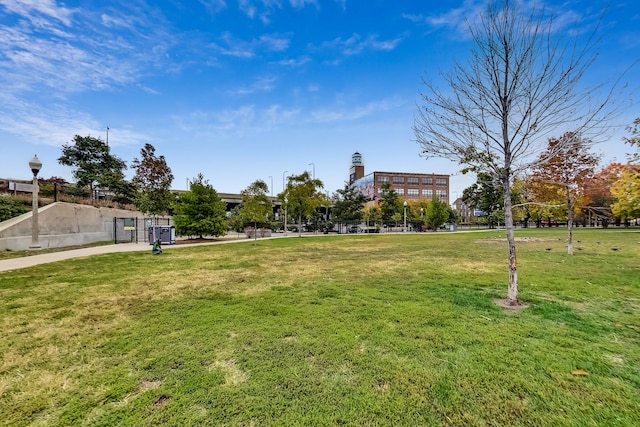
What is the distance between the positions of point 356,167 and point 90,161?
91.6m

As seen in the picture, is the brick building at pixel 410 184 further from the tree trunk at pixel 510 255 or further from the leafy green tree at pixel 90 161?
the tree trunk at pixel 510 255

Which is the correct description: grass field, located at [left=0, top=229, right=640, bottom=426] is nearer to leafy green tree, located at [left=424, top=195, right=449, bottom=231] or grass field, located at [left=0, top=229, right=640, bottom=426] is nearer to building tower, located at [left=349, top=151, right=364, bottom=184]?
leafy green tree, located at [left=424, top=195, right=449, bottom=231]

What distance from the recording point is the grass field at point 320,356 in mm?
2215

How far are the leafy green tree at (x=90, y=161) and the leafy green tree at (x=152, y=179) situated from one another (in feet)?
7.26

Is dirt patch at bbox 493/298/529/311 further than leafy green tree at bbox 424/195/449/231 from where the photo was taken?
No

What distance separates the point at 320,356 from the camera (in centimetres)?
313

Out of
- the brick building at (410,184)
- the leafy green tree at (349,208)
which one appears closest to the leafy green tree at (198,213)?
the leafy green tree at (349,208)

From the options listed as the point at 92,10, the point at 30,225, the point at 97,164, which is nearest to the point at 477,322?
the point at 92,10

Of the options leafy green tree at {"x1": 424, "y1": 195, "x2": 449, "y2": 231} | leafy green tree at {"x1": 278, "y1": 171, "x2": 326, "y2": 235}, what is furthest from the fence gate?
leafy green tree at {"x1": 424, "y1": 195, "x2": 449, "y2": 231}

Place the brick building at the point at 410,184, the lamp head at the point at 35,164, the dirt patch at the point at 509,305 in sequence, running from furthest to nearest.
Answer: the brick building at the point at 410,184
the lamp head at the point at 35,164
the dirt patch at the point at 509,305

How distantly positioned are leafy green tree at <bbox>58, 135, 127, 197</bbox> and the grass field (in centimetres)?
2849

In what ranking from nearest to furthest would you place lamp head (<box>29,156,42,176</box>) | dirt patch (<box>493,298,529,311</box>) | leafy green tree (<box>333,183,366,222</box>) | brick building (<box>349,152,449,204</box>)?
dirt patch (<box>493,298,529,311</box>), lamp head (<box>29,156,42,176</box>), leafy green tree (<box>333,183,366,222</box>), brick building (<box>349,152,449,204</box>)

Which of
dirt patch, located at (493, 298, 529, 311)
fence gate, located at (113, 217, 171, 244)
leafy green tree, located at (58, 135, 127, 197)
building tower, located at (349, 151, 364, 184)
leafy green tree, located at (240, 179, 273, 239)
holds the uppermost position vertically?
building tower, located at (349, 151, 364, 184)

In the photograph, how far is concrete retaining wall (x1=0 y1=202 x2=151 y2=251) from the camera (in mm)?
13383
